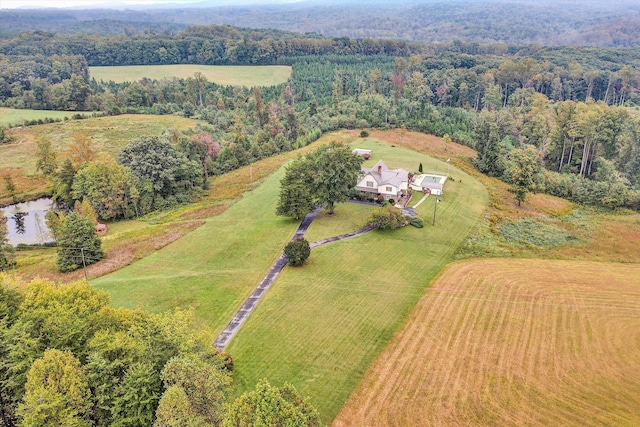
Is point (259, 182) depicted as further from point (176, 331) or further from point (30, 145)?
point (30, 145)

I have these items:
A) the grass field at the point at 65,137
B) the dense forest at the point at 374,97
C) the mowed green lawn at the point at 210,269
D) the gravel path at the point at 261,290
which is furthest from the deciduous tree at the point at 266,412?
the grass field at the point at 65,137

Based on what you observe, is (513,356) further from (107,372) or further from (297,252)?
(107,372)

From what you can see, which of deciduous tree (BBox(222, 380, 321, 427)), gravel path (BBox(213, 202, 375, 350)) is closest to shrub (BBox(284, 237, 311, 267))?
gravel path (BBox(213, 202, 375, 350))

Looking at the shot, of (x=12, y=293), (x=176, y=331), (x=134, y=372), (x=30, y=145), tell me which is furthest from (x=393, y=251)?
(x=30, y=145)

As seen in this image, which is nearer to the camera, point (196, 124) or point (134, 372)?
point (134, 372)

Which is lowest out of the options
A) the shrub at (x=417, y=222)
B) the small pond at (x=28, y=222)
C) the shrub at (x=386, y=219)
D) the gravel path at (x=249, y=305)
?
the small pond at (x=28, y=222)

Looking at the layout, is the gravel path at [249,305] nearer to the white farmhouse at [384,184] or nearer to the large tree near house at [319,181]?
the large tree near house at [319,181]
